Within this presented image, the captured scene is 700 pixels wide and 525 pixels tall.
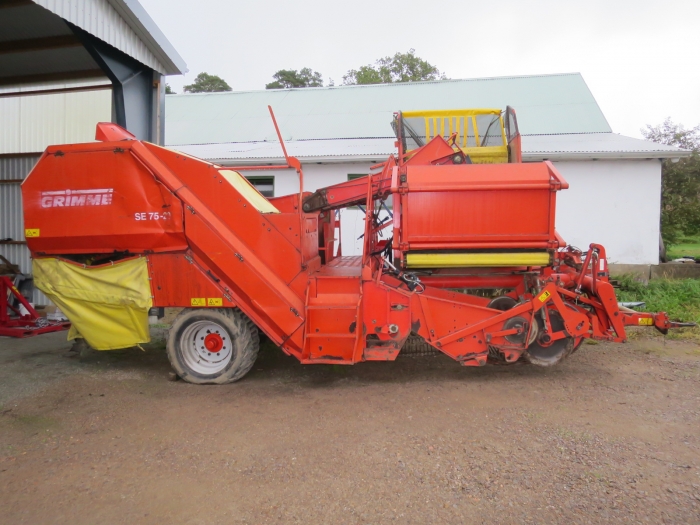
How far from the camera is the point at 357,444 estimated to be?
12.8 feet

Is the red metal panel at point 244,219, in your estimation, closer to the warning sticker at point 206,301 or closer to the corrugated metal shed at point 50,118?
the warning sticker at point 206,301

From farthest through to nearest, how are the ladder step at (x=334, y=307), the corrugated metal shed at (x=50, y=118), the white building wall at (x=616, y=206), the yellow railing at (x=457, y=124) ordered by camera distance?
the white building wall at (x=616, y=206) < the corrugated metal shed at (x=50, y=118) < the yellow railing at (x=457, y=124) < the ladder step at (x=334, y=307)

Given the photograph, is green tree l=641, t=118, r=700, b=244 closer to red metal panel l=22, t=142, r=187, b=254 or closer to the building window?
the building window

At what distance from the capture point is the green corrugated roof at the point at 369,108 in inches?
481

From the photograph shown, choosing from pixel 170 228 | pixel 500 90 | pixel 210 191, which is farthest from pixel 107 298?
pixel 500 90

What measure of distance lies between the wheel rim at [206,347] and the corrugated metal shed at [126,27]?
12.1ft

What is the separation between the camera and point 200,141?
12883 millimetres

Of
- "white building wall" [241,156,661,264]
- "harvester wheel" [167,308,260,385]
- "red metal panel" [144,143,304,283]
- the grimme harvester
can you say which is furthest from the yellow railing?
"white building wall" [241,156,661,264]

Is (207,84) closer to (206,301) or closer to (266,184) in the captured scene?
(266,184)

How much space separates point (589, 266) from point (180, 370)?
4410mm

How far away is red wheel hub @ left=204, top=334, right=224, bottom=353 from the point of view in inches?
212

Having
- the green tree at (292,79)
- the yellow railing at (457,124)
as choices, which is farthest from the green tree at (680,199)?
the green tree at (292,79)

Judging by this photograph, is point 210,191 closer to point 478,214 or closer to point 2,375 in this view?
point 478,214

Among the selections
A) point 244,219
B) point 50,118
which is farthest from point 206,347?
point 50,118
